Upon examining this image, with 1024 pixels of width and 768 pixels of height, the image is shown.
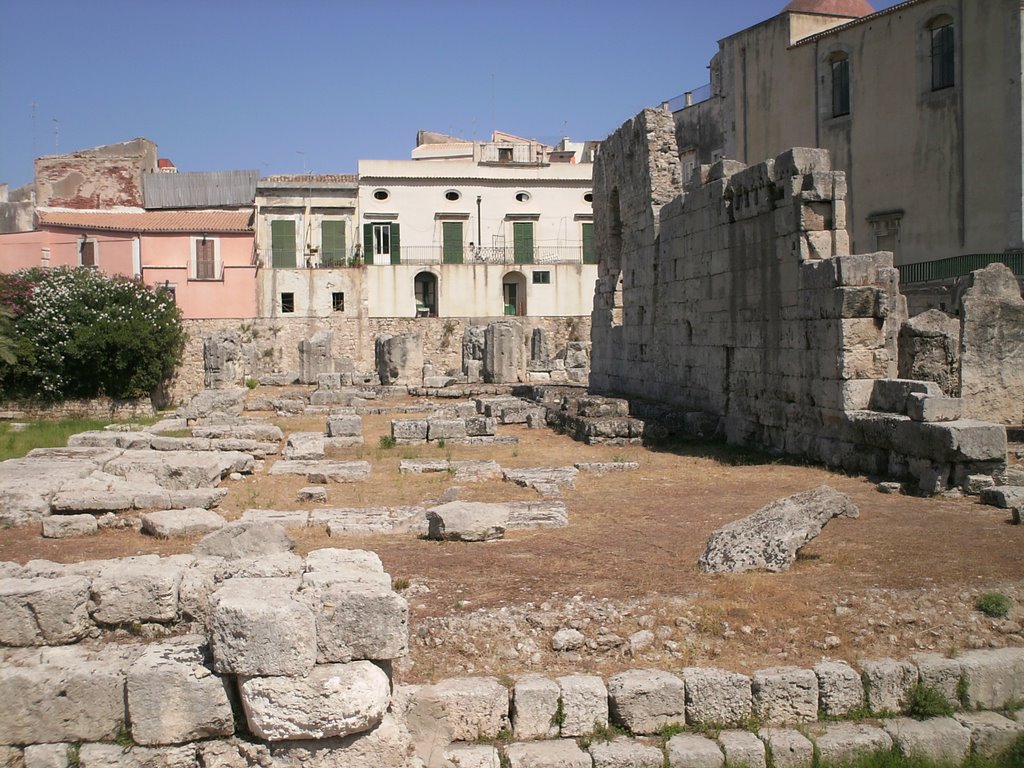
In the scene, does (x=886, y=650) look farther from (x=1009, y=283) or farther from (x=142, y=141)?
(x=142, y=141)

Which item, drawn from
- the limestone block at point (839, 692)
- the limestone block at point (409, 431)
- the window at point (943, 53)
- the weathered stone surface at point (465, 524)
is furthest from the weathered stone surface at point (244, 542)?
the window at point (943, 53)

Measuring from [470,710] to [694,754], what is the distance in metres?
1.18

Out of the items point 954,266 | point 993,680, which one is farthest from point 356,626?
point 954,266

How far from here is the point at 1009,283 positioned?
13.6 m

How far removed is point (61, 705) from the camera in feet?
15.7

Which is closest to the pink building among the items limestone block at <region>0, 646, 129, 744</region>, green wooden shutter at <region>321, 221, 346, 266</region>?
green wooden shutter at <region>321, 221, 346, 266</region>

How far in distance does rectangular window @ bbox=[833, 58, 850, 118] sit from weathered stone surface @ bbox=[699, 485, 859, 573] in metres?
26.5

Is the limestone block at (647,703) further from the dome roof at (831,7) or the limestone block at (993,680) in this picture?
the dome roof at (831,7)

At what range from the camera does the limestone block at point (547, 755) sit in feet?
16.5

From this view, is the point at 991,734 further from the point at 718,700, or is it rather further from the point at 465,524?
the point at 465,524

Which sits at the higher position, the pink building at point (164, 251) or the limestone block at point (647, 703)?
the pink building at point (164, 251)

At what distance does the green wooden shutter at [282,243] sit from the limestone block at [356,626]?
39.4 m

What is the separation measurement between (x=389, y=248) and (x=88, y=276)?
18.1 m

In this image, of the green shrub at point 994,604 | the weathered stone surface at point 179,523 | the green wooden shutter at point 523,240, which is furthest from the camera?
the green wooden shutter at point 523,240
